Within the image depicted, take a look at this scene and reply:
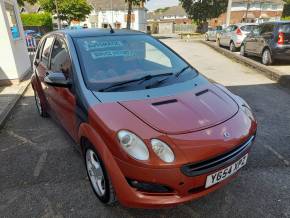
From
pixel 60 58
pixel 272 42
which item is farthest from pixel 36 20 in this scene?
pixel 60 58

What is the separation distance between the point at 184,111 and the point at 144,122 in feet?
1.39

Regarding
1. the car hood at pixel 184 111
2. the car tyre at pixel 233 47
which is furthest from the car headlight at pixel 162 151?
the car tyre at pixel 233 47

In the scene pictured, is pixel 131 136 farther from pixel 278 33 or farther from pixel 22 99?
pixel 278 33

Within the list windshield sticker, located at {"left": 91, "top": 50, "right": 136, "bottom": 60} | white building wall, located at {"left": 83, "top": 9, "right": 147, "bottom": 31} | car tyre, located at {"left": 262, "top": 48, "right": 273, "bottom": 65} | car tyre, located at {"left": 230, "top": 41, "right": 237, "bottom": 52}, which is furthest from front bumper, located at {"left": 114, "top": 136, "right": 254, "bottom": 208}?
white building wall, located at {"left": 83, "top": 9, "right": 147, "bottom": 31}

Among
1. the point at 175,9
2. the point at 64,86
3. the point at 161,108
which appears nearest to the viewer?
the point at 161,108

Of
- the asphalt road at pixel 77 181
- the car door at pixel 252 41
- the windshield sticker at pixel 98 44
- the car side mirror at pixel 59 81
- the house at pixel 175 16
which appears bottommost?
the house at pixel 175 16

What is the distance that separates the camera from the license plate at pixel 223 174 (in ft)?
7.42

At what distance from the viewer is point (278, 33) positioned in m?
8.98

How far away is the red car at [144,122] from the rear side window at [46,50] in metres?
0.79

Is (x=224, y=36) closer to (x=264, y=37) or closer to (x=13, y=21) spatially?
(x=264, y=37)

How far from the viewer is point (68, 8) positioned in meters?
42.1

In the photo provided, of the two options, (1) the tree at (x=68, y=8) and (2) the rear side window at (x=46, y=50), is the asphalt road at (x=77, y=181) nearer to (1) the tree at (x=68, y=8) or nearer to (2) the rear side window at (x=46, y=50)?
(2) the rear side window at (x=46, y=50)

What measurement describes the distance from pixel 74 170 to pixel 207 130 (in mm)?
1927

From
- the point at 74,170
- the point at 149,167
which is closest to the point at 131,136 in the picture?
the point at 149,167
